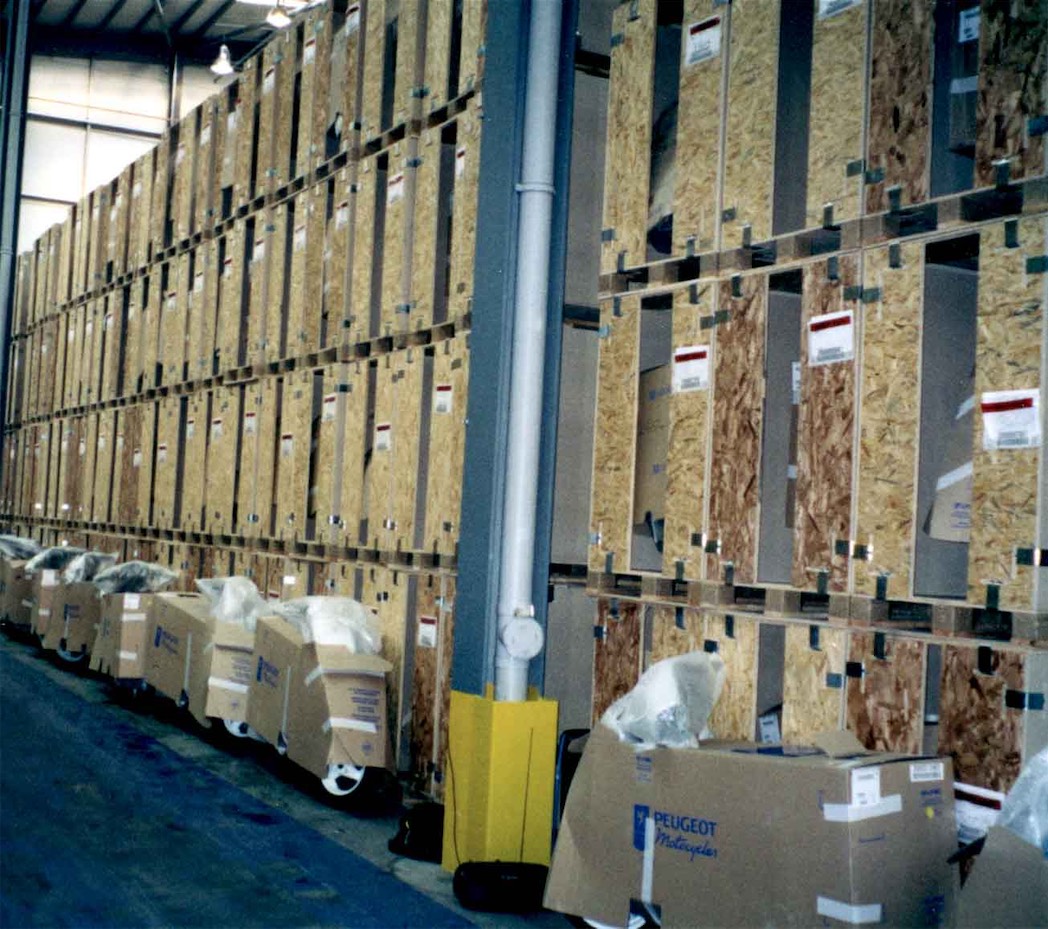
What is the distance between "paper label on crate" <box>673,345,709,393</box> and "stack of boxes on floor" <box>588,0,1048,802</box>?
1 centimetres

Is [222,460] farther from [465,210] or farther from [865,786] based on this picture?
[865,786]

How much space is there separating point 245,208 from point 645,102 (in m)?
4.85

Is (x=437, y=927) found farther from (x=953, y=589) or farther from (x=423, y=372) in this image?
(x=423, y=372)

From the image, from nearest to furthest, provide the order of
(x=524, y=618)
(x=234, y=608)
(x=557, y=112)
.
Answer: (x=524, y=618) < (x=557, y=112) < (x=234, y=608)

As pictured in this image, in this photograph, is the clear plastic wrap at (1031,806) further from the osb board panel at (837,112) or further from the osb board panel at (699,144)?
the osb board panel at (699,144)

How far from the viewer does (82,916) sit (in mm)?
4715

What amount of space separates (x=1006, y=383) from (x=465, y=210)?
3.46 meters

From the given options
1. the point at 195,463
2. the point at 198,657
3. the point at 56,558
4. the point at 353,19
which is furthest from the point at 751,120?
the point at 56,558

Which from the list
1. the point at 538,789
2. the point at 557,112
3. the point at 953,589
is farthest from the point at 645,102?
the point at 538,789

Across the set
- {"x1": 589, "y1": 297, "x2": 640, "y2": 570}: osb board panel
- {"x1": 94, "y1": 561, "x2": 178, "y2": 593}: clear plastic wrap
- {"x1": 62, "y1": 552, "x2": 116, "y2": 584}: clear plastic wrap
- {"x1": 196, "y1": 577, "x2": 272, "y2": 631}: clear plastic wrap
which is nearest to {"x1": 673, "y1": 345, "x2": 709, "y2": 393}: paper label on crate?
{"x1": 589, "y1": 297, "x2": 640, "y2": 570}: osb board panel

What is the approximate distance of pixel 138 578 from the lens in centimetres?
1015

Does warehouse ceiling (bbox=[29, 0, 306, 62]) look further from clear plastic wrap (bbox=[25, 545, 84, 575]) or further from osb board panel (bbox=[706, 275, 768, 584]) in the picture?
osb board panel (bbox=[706, 275, 768, 584])

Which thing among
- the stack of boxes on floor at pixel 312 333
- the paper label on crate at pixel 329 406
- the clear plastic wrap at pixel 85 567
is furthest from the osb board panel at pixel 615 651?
the clear plastic wrap at pixel 85 567

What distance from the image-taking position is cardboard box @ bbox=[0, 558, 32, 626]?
43.0 feet
